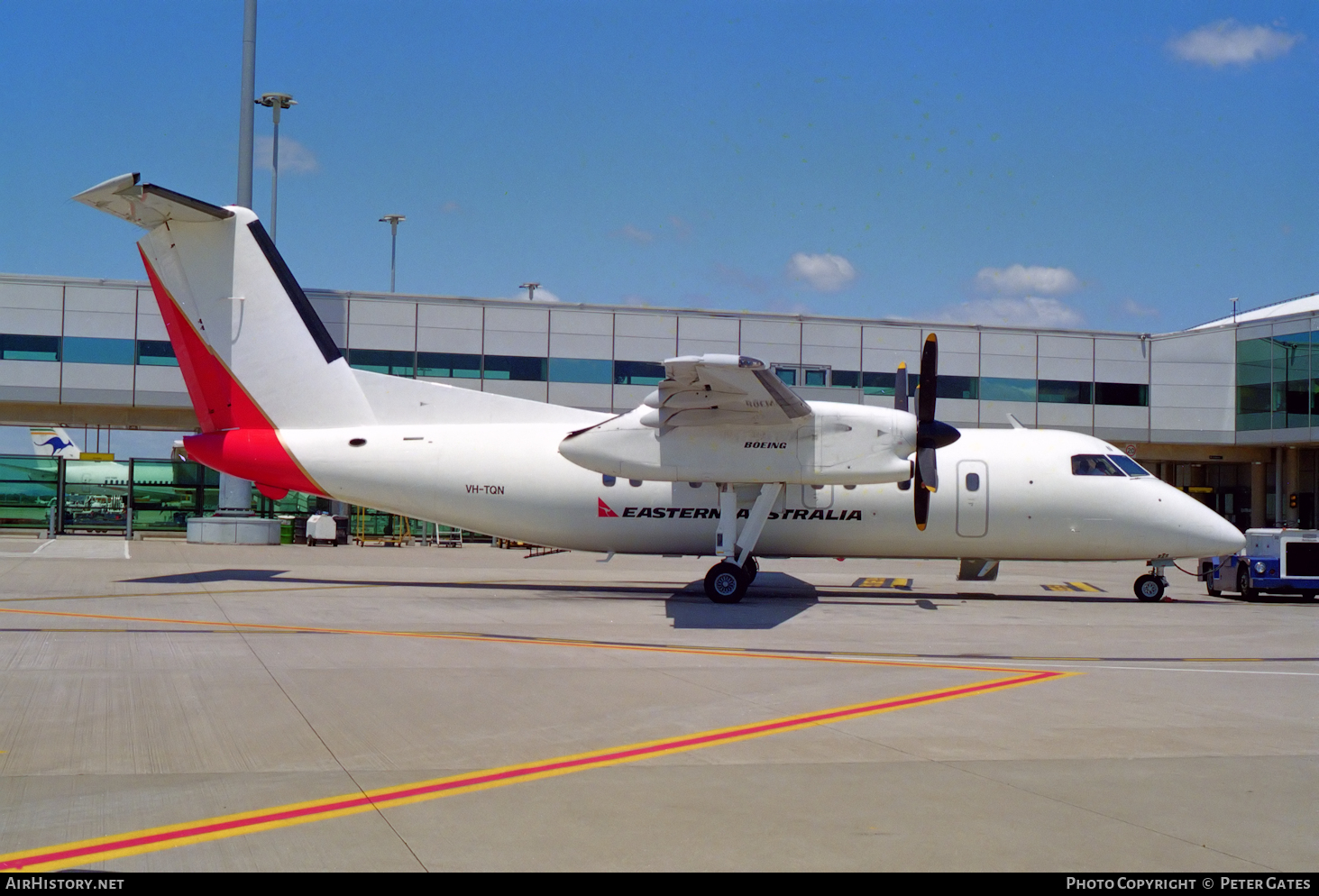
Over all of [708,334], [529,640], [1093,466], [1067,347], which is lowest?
[529,640]

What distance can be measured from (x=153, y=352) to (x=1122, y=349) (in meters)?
35.3

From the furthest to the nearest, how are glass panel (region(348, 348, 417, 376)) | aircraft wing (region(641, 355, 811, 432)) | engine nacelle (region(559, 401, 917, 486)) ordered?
glass panel (region(348, 348, 417, 376)), engine nacelle (region(559, 401, 917, 486)), aircraft wing (region(641, 355, 811, 432))

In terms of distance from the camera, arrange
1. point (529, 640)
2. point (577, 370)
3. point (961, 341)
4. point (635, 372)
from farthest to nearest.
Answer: point (961, 341) → point (635, 372) → point (577, 370) → point (529, 640)

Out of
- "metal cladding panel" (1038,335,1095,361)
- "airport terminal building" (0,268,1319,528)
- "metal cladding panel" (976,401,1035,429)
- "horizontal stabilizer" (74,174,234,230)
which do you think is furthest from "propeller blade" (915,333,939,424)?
"metal cladding panel" (1038,335,1095,361)

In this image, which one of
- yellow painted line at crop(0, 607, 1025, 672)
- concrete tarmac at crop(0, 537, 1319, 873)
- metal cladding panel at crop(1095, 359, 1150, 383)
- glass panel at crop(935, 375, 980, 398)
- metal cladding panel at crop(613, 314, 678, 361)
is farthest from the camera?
metal cladding panel at crop(1095, 359, 1150, 383)

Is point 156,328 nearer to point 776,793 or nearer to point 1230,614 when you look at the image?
point 1230,614

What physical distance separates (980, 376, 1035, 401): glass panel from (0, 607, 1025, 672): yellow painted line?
29.6 m

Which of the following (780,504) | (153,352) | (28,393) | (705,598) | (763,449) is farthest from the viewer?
(153,352)

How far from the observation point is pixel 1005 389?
131 feet

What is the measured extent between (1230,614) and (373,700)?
15.4 meters

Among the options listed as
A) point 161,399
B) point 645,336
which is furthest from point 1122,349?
point 161,399

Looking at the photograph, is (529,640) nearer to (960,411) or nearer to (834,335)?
(834,335)

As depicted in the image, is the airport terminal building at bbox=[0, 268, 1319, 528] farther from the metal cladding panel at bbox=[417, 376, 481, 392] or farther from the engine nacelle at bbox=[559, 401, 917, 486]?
the engine nacelle at bbox=[559, 401, 917, 486]

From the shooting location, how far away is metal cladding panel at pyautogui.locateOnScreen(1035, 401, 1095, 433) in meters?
40.3
